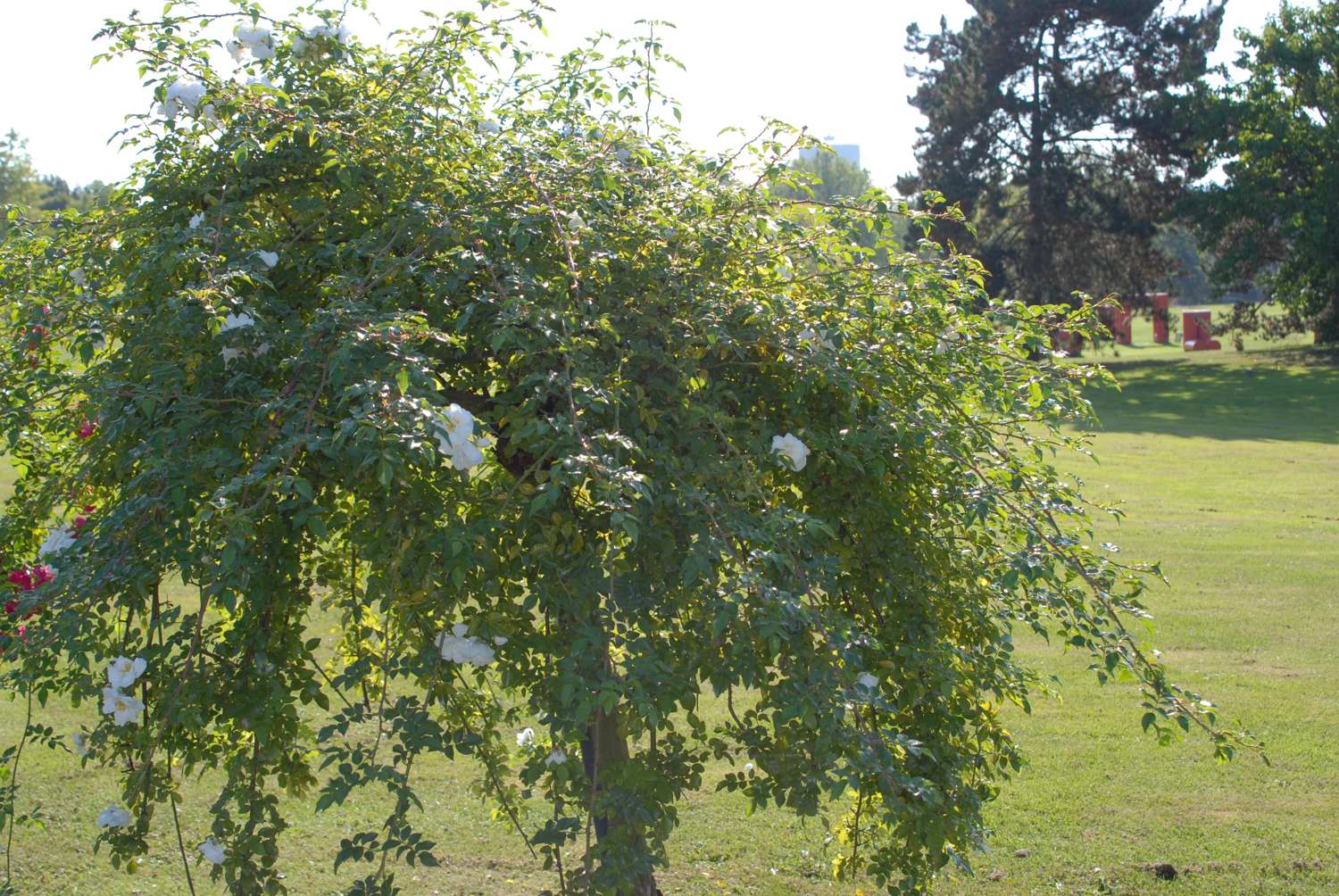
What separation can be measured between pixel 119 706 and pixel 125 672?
66mm

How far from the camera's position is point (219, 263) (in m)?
2.58

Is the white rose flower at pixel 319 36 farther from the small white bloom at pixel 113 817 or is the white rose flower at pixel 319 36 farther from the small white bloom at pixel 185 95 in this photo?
the small white bloom at pixel 113 817

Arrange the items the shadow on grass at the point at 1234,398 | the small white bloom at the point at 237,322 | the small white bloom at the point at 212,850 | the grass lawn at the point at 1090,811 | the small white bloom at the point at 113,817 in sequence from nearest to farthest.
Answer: the small white bloom at the point at 237,322 → the small white bloom at the point at 212,850 → the small white bloom at the point at 113,817 → the grass lawn at the point at 1090,811 → the shadow on grass at the point at 1234,398

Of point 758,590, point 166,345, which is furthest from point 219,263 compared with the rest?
point 758,590

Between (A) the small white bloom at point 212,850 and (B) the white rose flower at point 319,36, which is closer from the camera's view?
(A) the small white bloom at point 212,850

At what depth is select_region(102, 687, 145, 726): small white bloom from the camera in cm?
245

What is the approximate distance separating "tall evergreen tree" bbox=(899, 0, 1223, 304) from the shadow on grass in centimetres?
312

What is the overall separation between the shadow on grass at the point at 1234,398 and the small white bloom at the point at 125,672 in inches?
789

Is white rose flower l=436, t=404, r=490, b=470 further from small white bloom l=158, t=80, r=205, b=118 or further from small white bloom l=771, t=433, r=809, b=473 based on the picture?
small white bloom l=158, t=80, r=205, b=118

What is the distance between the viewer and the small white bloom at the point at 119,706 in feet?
8.04

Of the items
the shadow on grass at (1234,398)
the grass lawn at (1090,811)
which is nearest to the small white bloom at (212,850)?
the grass lawn at (1090,811)

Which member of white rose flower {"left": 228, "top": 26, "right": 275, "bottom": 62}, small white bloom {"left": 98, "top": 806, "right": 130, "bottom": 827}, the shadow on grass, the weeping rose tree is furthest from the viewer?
the shadow on grass

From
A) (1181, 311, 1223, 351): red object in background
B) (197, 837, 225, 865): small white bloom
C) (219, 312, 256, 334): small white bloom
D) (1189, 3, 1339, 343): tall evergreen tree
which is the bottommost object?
(197, 837, 225, 865): small white bloom

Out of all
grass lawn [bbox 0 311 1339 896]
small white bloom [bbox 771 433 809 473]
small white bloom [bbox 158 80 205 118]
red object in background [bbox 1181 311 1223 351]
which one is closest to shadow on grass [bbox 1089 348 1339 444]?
red object in background [bbox 1181 311 1223 351]
